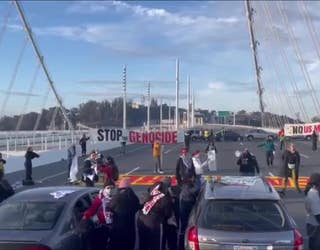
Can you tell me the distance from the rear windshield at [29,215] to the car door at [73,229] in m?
0.16

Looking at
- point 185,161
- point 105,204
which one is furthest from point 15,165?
point 105,204

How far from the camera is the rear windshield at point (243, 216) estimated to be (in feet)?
26.1

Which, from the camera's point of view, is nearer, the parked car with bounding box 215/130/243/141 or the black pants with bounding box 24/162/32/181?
the black pants with bounding box 24/162/32/181

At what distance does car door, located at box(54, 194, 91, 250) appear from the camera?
28.0 feet

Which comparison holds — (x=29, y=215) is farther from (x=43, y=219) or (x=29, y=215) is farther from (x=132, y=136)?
(x=132, y=136)

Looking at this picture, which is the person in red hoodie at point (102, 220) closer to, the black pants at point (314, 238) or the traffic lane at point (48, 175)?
the black pants at point (314, 238)

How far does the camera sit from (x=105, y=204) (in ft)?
32.3

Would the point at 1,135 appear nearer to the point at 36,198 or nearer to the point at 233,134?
the point at 36,198

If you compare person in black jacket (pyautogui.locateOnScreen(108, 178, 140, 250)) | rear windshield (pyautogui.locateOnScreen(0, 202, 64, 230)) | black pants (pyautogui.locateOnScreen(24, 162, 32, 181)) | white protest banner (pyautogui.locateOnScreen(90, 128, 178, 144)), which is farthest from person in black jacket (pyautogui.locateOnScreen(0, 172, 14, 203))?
white protest banner (pyautogui.locateOnScreen(90, 128, 178, 144))

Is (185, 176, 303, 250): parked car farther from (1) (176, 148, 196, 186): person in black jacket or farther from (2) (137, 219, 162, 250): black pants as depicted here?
(1) (176, 148, 196, 186): person in black jacket

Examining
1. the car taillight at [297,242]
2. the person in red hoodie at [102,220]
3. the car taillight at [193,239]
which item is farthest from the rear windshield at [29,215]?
the car taillight at [297,242]

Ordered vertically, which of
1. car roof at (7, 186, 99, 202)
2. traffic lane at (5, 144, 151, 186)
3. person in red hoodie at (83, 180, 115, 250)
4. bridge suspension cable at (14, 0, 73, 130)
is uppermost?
bridge suspension cable at (14, 0, 73, 130)

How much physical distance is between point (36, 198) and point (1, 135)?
3027 centimetres

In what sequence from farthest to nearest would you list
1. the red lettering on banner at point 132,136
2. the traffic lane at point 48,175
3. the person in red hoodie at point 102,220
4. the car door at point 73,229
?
the red lettering on banner at point 132,136 → the traffic lane at point 48,175 → the person in red hoodie at point 102,220 → the car door at point 73,229
